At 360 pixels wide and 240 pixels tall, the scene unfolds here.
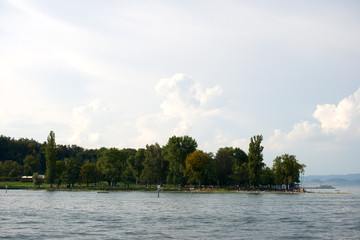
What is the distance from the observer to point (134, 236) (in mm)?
51406

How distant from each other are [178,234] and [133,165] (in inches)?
5768

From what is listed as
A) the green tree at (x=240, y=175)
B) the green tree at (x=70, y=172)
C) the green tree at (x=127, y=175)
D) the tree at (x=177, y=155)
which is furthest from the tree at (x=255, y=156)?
the green tree at (x=70, y=172)

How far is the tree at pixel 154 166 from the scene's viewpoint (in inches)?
6993

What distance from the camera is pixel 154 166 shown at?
177625 mm

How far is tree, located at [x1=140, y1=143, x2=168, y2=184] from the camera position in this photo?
178 metres

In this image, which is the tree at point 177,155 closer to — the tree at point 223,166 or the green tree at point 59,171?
the tree at point 223,166

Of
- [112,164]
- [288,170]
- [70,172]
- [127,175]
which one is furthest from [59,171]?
[288,170]

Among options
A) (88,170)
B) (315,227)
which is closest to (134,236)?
(315,227)

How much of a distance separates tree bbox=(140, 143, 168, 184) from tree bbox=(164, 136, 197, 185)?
Result: 356 cm

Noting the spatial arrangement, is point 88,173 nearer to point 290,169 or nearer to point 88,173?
point 88,173

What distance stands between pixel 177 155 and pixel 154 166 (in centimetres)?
1143

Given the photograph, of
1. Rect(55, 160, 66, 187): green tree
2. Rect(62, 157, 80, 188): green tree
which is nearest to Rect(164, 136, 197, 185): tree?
Rect(62, 157, 80, 188): green tree

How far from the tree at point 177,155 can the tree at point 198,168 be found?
5.31 m

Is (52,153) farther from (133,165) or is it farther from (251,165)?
(251,165)
